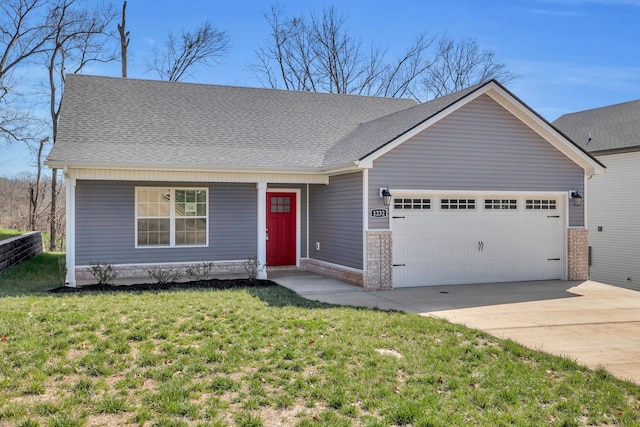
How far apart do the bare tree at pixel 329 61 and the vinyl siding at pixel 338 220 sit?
17.3m

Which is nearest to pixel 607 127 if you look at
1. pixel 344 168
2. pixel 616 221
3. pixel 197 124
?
pixel 616 221

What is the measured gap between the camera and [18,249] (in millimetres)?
14977

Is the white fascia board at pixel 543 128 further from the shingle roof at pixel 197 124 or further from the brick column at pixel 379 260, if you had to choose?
the shingle roof at pixel 197 124

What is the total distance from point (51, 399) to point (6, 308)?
12.2ft

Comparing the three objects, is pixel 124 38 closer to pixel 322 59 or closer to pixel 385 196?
pixel 322 59

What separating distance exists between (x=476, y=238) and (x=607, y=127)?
32.5 ft

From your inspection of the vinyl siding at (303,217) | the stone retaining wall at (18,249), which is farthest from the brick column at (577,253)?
the stone retaining wall at (18,249)

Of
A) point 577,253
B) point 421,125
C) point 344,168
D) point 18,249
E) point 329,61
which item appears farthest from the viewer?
point 329,61

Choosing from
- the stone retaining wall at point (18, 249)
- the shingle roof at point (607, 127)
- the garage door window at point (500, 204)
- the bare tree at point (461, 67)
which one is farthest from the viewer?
the bare tree at point (461, 67)

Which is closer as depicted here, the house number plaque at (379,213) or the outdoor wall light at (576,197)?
the house number plaque at (379,213)

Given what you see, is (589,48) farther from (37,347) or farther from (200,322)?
(37,347)

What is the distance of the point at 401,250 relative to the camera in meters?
12.0


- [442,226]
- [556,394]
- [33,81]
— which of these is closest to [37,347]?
[556,394]

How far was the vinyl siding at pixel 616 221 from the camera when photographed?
16.7m
